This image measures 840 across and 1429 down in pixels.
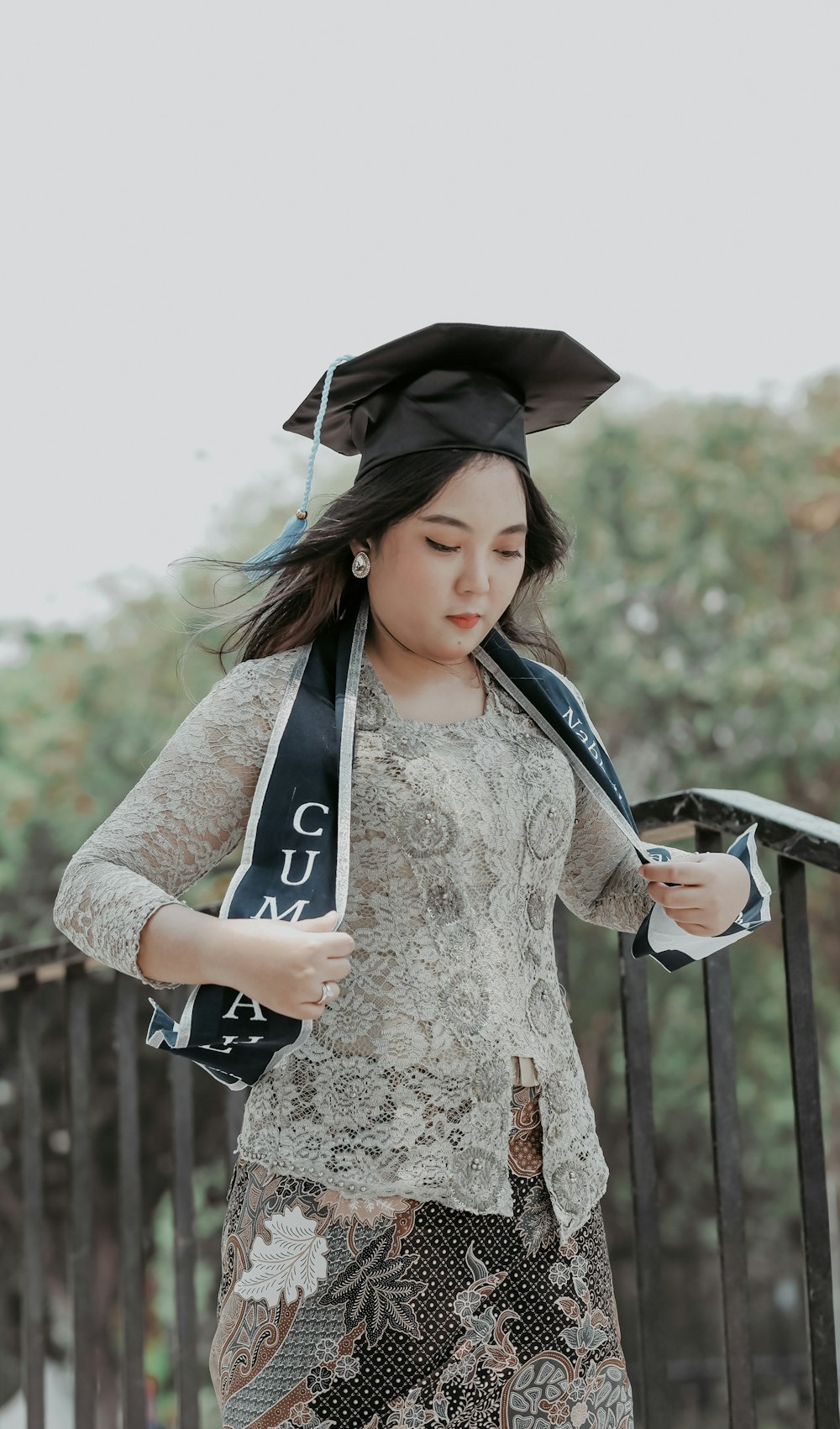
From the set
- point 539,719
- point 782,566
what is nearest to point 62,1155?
point 782,566

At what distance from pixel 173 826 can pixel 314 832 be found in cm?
15

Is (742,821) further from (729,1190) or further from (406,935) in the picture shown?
(406,935)

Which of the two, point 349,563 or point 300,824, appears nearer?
point 300,824

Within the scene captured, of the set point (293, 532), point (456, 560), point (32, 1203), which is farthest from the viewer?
point (32, 1203)

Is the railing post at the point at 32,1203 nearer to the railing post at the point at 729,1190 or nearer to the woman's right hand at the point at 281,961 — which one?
the railing post at the point at 729,1190

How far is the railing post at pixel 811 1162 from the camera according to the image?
162 centimetres

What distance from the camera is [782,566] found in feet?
38.4

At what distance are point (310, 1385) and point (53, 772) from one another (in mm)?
10882

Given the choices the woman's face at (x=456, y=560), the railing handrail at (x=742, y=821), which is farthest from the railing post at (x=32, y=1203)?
the woman's face at (x=456, y=560)

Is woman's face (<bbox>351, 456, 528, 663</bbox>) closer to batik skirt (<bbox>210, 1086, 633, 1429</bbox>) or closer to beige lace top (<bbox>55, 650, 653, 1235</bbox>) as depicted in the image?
beige lace top (<bbox>55, 650, 653, 1235</bbox>)

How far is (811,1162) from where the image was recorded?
1668 mm

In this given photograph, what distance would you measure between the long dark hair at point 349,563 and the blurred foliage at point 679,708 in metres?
9.47

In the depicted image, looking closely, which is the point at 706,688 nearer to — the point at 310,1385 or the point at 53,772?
the point at 53,772

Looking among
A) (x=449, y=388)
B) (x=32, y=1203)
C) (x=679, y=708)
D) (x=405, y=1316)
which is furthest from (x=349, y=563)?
(x=679, y=708)
